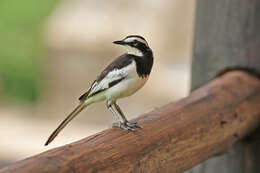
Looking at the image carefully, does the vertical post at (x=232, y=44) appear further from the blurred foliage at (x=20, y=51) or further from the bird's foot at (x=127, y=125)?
the blurred foliage at (x=20, y=51)

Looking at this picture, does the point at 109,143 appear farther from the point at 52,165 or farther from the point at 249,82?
the point at 249,82

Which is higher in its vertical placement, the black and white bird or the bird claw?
the black and white bird

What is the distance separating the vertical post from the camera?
8.43 ft

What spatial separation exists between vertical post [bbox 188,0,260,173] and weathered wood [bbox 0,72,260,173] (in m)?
0.08

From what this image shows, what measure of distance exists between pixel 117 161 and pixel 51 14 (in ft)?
17.4

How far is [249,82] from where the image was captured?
101 inches

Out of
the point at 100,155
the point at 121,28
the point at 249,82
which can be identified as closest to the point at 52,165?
the point at 100,155

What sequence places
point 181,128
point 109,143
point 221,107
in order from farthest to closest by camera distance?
point 221,107 → point 181,128 → point 109,143

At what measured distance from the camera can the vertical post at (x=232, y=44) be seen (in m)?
2.57

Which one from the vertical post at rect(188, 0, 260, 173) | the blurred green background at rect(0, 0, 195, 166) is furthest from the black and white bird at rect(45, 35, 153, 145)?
the blurred green background at rect(0, 0, 195, 166)

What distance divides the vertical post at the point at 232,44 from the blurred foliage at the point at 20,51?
3989 millimetres

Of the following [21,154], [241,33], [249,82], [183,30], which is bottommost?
[21,154]

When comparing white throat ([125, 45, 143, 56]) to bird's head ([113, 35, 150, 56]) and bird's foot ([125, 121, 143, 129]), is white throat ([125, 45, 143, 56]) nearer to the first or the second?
bird's head ([113, 35, 150, 56])

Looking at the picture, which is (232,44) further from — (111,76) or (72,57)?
(72,57)
